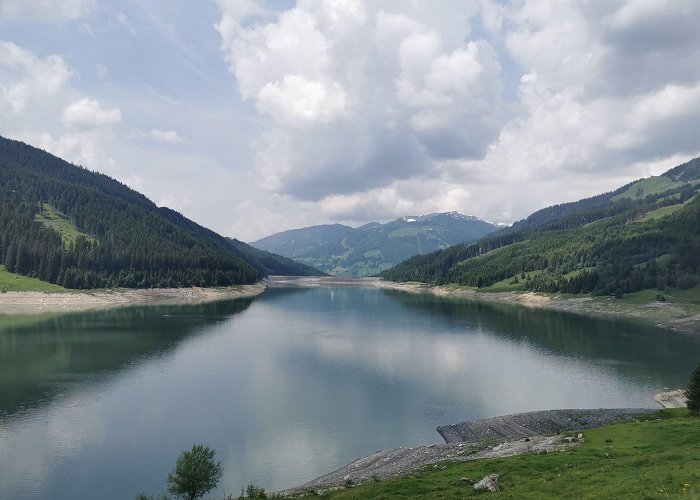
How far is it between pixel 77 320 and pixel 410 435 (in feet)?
376

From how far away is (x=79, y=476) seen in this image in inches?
1395

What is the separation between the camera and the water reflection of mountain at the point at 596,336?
3214 inches

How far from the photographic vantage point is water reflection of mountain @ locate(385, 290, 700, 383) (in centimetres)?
8162

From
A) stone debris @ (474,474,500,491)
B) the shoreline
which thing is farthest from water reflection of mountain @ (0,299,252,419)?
the shoreline

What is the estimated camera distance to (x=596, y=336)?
109m

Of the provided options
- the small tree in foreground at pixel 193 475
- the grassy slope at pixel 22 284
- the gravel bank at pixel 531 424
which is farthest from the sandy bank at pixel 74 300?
the gravel bank at pixel 531 424

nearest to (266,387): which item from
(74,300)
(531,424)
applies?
(531,424)

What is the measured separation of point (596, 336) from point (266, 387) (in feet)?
283

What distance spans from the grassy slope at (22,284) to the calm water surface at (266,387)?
3942 centimetres

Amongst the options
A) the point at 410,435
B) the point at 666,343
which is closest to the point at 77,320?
the point at 410,435

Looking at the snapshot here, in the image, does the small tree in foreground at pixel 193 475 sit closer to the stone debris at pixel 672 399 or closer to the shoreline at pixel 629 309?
the stone debris at pixel 672 399

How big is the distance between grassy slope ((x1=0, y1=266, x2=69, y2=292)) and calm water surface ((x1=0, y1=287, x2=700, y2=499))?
39.4 metres

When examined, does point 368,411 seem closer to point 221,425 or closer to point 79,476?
point 221,425

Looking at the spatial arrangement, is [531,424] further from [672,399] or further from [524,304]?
[524,304]
